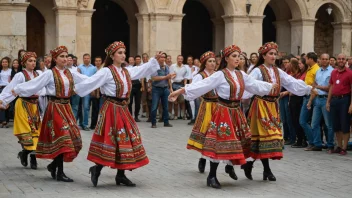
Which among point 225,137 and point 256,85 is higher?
point 256,85

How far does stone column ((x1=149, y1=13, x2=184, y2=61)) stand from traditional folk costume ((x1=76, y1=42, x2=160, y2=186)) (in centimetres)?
1278

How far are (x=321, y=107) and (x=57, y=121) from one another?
516 centimetres

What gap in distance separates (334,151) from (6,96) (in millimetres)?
5779

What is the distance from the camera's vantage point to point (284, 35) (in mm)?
24688

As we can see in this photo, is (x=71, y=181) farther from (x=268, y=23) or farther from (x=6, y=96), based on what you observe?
(x=268, y=23)

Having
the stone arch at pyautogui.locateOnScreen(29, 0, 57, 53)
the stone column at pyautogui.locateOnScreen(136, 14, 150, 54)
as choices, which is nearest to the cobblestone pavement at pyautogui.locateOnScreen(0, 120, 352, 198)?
the stone arch at pyautogui.locateOnScreen(29, 0, 57, 53)

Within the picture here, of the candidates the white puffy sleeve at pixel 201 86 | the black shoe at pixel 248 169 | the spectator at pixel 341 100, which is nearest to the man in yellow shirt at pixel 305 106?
the spectator at pixel 341 100

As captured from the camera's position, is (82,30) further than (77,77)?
Yes

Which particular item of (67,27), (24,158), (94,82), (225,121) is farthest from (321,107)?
(67,27)

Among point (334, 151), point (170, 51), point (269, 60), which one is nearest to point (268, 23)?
point (170, 51)

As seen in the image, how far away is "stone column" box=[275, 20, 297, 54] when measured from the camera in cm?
2438

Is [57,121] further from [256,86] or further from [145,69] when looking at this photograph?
[256,86]

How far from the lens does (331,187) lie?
808cm

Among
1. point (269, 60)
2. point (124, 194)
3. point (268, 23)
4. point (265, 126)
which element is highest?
point (268, 23)
